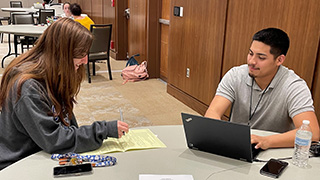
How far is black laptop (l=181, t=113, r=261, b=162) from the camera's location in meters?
1.30

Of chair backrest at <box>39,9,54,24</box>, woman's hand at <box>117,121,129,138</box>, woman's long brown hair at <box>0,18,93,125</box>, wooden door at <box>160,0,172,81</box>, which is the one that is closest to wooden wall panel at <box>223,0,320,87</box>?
woman's hand at <box>117,121,129,138</box>

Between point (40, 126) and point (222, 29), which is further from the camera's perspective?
point (222, 29)

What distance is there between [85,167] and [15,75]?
0.49m

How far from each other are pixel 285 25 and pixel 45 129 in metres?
2.09

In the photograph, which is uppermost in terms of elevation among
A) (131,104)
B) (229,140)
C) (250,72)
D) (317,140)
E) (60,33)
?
(60,33)

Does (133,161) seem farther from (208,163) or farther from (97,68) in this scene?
(97,68)

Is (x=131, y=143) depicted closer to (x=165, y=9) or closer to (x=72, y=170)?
(x=72, y=170)

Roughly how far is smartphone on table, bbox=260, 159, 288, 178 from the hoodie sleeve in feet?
2.25

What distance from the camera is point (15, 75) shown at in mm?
1380

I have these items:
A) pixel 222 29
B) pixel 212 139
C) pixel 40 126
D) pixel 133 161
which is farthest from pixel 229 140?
pixel 222 29

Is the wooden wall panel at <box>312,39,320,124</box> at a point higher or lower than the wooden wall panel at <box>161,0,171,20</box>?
lower

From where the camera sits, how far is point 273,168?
1.33 metres

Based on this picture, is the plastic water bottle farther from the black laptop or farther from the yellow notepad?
the yellow notepad

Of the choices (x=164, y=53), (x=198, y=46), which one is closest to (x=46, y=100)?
(x=198, y=46)
